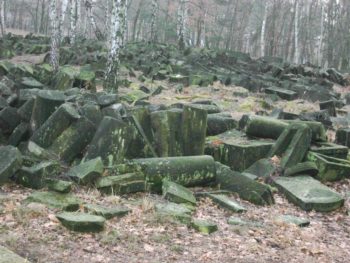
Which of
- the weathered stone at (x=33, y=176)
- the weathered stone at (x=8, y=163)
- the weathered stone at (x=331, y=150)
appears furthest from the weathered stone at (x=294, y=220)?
the weathered stone at (x=8, y=163)

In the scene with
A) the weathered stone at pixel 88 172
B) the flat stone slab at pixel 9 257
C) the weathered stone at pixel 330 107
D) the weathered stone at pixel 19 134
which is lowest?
the flat stone slab at pixel 9 257

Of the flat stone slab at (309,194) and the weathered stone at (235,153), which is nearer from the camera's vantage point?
the flat stone slab at (309,194)

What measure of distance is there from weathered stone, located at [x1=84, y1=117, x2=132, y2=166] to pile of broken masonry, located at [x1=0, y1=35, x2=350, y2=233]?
0.06 feet

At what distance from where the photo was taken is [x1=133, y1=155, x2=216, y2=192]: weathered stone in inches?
312

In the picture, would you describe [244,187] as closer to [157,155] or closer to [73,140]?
[157,155]

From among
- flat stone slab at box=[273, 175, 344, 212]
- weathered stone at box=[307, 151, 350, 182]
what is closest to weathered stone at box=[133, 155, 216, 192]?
flat stone slab at box=[273, 175, 344, 212]

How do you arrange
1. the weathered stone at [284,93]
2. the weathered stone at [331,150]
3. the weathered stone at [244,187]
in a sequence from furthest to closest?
the weathered stone at [284,93]
the weathered stone at [331,150]
the weathered stone at [244,187]

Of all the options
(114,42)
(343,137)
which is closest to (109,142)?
(343,137)

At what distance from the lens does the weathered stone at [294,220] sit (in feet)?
23.6

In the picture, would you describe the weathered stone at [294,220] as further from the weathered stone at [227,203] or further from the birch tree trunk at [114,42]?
the birch tree trunk at [114,42]

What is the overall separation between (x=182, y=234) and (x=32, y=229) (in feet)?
6.33

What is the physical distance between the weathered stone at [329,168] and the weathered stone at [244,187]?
180cm

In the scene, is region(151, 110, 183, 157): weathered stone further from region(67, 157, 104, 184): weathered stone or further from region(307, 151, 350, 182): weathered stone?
region(307, 151, 350, 182): weathered stone

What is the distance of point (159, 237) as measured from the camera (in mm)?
6141
